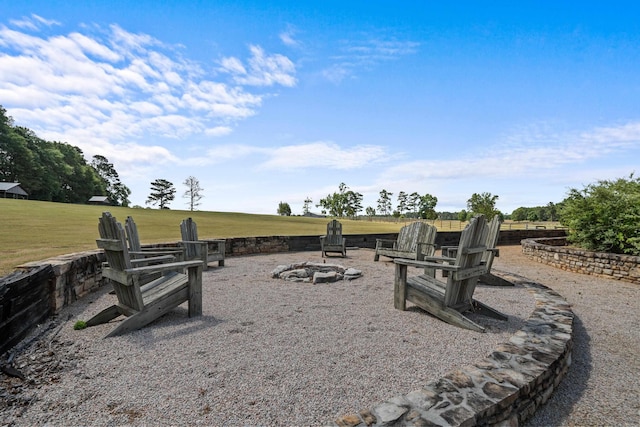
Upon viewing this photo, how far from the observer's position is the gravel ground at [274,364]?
74.2 inches

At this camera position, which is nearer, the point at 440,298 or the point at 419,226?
the point at 440,298

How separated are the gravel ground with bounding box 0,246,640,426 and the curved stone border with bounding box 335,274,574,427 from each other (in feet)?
0.62

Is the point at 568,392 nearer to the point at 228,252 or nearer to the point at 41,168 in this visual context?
the point at 228,252

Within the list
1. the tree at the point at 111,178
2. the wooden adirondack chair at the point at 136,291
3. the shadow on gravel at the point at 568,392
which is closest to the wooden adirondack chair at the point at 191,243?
the wooden adirondack chair at the point at 136,291

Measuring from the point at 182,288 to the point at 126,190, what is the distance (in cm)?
7791

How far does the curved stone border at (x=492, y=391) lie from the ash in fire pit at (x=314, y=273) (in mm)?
3246

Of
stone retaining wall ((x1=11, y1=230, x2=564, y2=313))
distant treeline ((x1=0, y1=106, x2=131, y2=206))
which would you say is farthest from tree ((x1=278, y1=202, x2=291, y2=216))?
stone retaining wall ((x1=11, y1=230, x2=564, y2=313))

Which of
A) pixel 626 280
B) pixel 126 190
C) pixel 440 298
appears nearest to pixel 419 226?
pixel 440 298

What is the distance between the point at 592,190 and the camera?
8.98m

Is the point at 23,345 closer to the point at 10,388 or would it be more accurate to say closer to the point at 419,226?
the point at 10,388

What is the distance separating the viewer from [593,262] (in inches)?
269

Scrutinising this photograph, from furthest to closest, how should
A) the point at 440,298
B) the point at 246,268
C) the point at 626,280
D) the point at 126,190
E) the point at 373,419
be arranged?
the point at 126,190 → the point at 246,268 → the point at 626,280 → the point at 440,298 → the point at 373,419

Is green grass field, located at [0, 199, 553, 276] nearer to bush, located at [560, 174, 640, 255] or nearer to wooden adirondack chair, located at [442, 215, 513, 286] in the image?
wooden adirondack chair, located at [442, 215, 513, 286]

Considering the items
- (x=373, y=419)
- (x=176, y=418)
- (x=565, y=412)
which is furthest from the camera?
(x=565, y=412)
